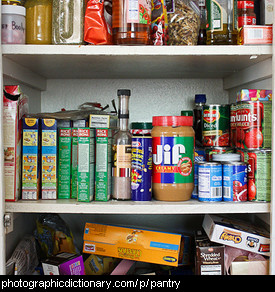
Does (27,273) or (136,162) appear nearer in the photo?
(136,162)

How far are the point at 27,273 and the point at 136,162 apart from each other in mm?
546

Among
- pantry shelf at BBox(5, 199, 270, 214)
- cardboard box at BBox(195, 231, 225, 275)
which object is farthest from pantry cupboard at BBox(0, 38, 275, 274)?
cardboard box at BBox(195, 231, 225, 275)

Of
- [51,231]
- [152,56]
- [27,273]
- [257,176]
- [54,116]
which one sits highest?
[152,56]

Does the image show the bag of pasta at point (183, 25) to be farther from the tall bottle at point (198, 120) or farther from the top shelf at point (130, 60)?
the tall bottle at point (198, 120)

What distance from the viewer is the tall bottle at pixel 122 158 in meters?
1.04

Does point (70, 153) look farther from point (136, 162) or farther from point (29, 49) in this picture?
point (29, 49)

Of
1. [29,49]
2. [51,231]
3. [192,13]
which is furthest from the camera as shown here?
[51,231]

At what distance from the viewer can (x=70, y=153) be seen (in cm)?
110

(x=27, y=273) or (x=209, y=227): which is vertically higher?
(x=209, y=227)

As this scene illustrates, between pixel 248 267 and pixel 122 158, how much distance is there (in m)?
0.49

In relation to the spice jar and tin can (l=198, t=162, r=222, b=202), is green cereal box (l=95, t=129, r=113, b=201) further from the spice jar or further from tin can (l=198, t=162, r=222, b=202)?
tin can (l=198, t=162, r=222, b=202)

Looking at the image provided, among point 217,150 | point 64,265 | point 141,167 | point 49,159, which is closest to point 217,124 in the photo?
point 217,150

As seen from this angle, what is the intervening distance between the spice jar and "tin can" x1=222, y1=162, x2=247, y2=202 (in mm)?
103

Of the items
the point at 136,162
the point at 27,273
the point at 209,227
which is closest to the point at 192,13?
the point at 136,162
